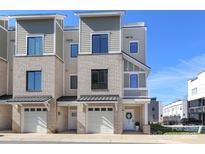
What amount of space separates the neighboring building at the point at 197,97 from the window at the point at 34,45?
39327 mm

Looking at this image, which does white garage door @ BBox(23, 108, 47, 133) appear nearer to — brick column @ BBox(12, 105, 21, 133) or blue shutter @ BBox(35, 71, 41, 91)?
brick column @ BBox(12, 105, 21, 133)

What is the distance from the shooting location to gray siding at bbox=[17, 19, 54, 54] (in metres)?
28.2

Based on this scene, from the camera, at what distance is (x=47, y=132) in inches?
1081

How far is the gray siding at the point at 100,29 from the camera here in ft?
90.3

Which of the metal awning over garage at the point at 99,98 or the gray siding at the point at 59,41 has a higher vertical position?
the gray siding at the point at 59,41

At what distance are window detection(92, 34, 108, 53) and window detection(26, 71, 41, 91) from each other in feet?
15.7

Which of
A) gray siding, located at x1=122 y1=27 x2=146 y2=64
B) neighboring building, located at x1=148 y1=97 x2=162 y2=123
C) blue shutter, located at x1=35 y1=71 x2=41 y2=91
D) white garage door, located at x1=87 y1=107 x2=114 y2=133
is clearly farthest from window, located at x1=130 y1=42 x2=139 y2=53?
neighboring building, located at x1=148 y1=97 x2=162 y2=123

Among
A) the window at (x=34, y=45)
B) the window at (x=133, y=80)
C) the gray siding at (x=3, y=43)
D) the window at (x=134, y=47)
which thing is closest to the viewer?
the window at (x=133, y=80)

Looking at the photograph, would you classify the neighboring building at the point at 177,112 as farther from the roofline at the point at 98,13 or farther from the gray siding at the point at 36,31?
the gray siding at the point at 36,31

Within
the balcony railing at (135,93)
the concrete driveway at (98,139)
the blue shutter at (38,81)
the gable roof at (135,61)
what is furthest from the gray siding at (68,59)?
the concrete driveway at (98,139)

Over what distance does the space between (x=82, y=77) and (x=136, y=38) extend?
617 cm
